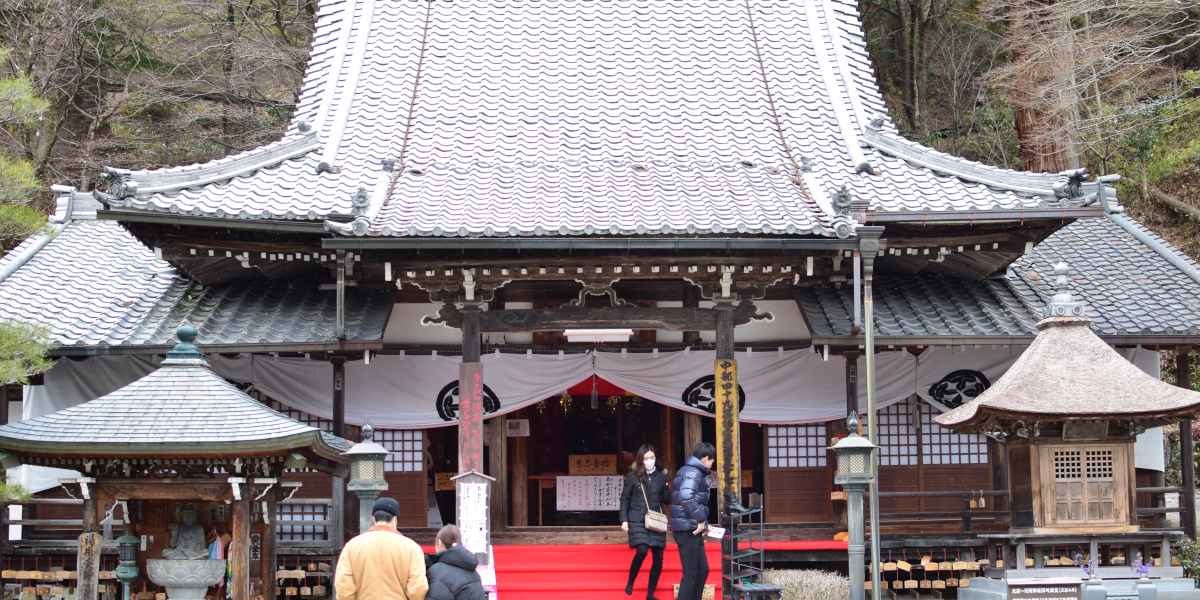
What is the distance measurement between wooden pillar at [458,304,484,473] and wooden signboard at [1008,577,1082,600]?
5.20 metres

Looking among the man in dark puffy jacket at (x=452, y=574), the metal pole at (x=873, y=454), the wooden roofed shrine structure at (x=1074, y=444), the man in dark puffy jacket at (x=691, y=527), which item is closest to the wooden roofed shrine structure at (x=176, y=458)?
the man in dark puffy jacket at (x=452, y=574)

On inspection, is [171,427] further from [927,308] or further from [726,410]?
[927,308]

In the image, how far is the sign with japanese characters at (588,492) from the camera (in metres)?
13.9

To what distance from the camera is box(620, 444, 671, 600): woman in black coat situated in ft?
32.3

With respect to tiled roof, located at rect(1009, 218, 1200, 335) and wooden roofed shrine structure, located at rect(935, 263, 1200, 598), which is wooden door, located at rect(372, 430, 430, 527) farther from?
tiled roof, located at rect(1009, 218, 1200, 335)

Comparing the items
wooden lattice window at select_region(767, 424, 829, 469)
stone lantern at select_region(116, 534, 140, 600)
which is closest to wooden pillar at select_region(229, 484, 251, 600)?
stone lantern at select_region(116, 534, 140, 600)

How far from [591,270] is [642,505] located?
2.38 meters

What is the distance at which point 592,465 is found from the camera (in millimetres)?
14203

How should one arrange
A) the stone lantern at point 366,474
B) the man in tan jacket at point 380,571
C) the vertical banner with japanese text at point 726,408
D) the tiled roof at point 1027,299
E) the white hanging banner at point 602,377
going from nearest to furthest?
the man in tan jacket at point 380,571, the stone lantern at point 366,474, the vertical banner with japanese text at point 726,408, the tiled roof at point 1027,299, the white hanging banner at point 602,377

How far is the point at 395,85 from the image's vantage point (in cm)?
1374

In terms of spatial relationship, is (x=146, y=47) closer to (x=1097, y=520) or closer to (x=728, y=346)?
(x=728, y=346)

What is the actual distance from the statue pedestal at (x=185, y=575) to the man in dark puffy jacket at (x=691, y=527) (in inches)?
151

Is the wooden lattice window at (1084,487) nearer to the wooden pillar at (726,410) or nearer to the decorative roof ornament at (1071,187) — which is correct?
the decorative roof ornament at (1071,187)

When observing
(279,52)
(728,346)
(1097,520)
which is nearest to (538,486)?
(728,346)
